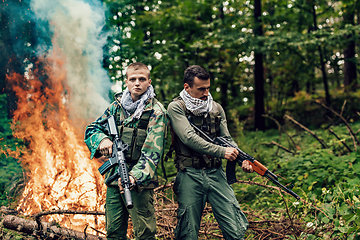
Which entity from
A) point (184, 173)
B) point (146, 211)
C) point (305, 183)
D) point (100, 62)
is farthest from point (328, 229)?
point (100, 62)

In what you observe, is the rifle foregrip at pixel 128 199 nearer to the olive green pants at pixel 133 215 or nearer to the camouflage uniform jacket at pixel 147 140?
the camouflage uniform jacket at pixel 147 140

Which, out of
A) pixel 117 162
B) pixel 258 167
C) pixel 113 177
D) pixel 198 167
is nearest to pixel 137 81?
pixel 117 162

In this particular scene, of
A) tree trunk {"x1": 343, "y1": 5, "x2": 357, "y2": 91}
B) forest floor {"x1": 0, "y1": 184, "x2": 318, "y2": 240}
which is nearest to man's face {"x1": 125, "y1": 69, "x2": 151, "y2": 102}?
forest floor {"x1": 0, "y1": 184, "x2": 318, "y2": 240}

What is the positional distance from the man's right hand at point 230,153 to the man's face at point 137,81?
3.61ft

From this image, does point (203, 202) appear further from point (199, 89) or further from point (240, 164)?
point (199, 89)

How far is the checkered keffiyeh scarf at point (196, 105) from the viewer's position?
2883 millimetres

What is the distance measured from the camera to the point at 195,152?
2.87 metres

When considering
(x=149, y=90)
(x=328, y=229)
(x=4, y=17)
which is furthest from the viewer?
(x=4, y=17)

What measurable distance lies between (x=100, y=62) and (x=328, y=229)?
532cm

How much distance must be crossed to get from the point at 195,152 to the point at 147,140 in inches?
26.3

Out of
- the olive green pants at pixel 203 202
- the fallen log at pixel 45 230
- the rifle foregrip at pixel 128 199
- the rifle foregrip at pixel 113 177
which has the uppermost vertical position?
the rifle foregrip at pixel 113 177

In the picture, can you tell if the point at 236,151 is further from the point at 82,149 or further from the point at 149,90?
the point at 82,149

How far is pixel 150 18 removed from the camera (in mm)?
8273

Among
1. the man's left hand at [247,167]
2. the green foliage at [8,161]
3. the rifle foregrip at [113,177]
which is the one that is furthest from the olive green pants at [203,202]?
the green foliage at [8,161]
